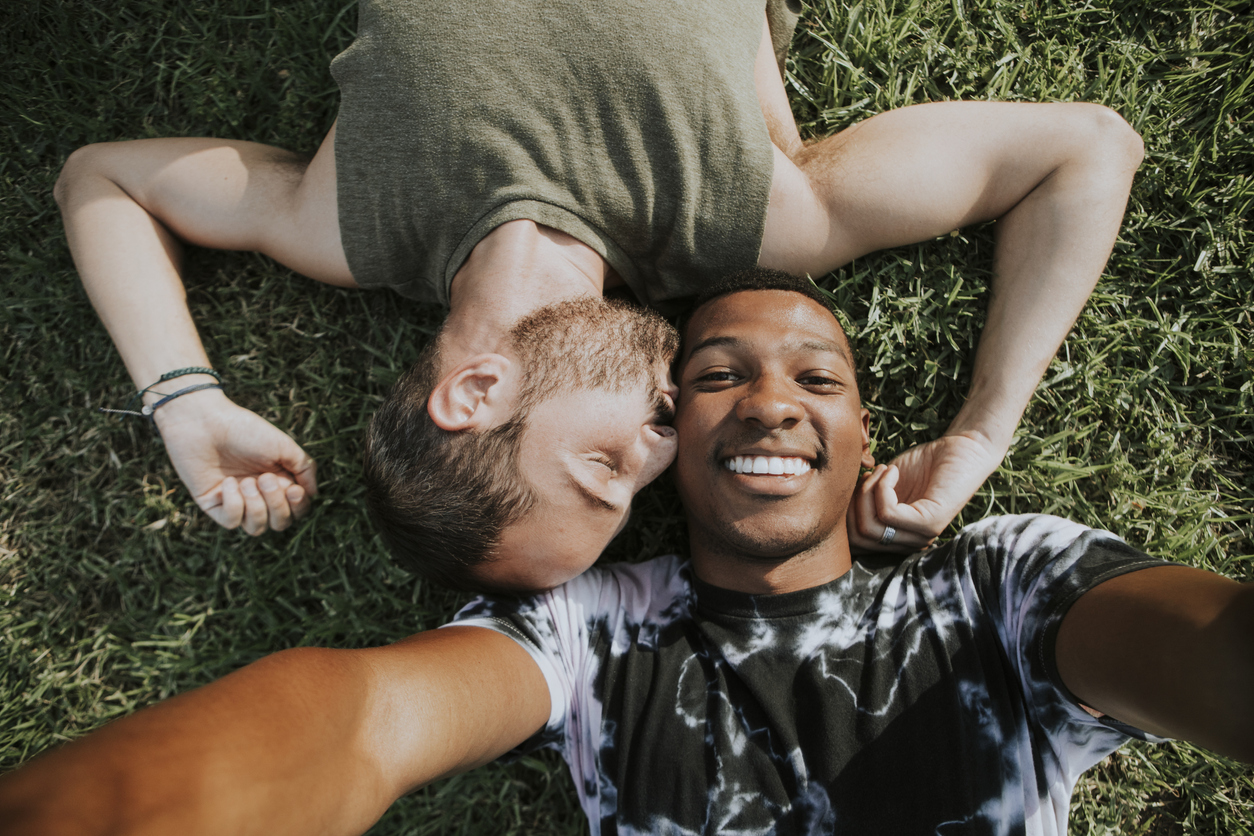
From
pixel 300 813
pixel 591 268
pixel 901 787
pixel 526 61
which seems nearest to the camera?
pixel 300 813

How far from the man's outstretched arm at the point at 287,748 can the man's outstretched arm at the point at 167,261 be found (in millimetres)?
1364

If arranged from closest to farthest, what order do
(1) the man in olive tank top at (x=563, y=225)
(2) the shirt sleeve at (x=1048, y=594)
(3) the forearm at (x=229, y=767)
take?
(3) the forearm at (x=229, y=767)
(2) the shirt sleeve at (x=1048, y=594)
(1) the man in olive tank top at (x=563, y=225)

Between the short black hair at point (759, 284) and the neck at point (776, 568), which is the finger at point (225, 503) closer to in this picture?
the neck at point (776, 568)

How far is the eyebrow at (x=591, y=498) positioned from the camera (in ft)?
7.69

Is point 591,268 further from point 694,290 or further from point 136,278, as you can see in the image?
point 136,278

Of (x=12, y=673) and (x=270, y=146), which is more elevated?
(x=270, y=146)

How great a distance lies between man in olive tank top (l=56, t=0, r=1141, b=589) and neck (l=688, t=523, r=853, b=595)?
273 mm

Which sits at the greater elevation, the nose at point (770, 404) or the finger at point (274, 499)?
the nose at point (770, 404)

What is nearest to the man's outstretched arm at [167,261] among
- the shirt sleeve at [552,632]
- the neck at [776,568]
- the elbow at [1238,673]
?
the shirt sleeve at [552,632]

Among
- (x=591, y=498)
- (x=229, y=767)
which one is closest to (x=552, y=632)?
→ (x=591, y=498)

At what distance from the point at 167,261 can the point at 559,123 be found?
6.10 ft

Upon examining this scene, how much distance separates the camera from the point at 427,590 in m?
3.13

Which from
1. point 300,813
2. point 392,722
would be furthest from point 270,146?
point 300,813

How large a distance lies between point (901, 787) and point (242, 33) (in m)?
4.29
